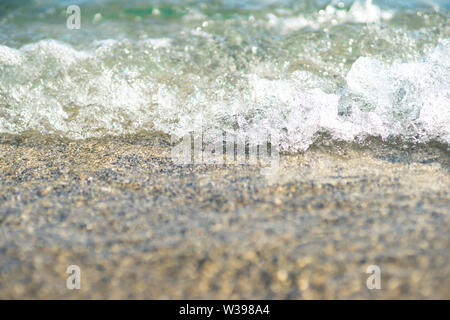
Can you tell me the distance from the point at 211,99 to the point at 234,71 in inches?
23.9

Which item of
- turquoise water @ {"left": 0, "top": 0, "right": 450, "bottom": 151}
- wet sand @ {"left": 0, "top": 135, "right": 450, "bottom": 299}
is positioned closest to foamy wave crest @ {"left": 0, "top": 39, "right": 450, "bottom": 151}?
turquoise water @ {"left": 0, "top": 0, "right": 450, "bottom": 151}

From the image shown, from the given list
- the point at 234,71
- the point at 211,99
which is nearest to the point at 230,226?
the point at 211,99

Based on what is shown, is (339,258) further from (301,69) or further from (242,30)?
(242,30)

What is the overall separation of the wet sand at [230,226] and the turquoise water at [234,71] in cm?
32

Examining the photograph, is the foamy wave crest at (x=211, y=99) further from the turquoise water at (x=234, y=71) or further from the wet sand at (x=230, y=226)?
the wet sand at (x=230, y=226)

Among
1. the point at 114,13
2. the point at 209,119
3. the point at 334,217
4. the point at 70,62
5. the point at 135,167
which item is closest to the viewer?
the point at 334,217

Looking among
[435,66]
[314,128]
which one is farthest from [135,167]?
[435,66]

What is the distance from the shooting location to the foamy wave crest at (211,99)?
2.45 m

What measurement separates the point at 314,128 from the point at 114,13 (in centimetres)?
345

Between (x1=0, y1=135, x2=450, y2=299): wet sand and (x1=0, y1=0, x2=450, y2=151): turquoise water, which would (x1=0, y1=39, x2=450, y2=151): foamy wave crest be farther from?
(x1=0, y1=135, x2=450, y2=299): wet sand

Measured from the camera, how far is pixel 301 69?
3408mm

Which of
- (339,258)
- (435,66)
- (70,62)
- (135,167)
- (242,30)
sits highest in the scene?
(242,30)

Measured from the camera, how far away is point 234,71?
11.0 feet

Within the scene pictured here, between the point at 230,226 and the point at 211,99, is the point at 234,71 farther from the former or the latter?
the point at 230,226
